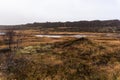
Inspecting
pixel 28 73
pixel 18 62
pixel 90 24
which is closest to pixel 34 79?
pixel 28 73

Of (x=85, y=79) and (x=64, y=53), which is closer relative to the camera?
(x=85, y=79)

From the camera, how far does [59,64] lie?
30.7m

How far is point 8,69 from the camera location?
27.1 metres

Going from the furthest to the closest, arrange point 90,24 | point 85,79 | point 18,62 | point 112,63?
point 90,24 → point 112,63 → point 18,62 → point 85,79

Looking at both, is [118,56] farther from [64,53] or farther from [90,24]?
[90,24]

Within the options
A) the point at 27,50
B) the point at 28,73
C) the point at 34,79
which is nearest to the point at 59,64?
the point at 28,73

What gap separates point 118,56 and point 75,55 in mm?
6127

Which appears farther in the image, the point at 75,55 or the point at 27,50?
the point at 27,50

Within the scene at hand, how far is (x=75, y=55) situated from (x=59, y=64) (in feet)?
22.5

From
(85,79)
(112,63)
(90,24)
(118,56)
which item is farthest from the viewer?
(90,24)

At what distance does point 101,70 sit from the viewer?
28438 millimetres

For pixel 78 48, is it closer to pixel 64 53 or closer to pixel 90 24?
pixel 64 53

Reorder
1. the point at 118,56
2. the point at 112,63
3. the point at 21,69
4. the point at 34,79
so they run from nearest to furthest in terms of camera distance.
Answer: the point at 34,79
the point at 21,69
the point at 112,63
the point at 118,56

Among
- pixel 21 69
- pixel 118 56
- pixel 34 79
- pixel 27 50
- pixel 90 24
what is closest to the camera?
pixel 34 79
